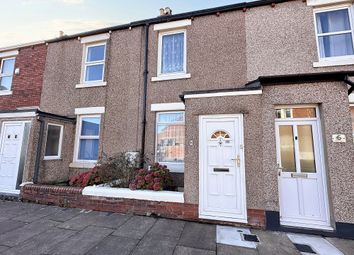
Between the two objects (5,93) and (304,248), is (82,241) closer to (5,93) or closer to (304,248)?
(304,248)

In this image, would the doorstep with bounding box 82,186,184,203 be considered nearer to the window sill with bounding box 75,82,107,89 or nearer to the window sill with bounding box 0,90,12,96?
the window sill with bounding box 75,82,107,89

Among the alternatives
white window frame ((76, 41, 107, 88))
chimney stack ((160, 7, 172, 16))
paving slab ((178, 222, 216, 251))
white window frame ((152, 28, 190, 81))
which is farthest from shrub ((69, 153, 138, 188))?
chimney stack ((160, 7, 172, 16))

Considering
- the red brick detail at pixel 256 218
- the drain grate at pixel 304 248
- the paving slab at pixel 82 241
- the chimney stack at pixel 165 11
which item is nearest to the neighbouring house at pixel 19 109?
the paving slab at pixel 82 241

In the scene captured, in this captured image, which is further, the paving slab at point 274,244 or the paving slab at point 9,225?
the paving slab at point 9,225

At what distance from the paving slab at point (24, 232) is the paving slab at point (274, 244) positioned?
4522 millimetres

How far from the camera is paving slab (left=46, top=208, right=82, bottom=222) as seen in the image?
464 cm

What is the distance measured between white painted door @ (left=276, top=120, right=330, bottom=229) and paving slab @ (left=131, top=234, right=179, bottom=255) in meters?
2.76

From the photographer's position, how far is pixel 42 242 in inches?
137

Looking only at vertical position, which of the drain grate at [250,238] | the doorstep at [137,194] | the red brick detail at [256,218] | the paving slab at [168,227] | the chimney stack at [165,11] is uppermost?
the chimney stack at [165,11]

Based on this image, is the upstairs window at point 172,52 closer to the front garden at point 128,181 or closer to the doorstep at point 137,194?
the front garden at point 128,181

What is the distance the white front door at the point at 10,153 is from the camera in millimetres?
6359

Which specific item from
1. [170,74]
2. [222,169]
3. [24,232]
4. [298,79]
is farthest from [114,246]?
[170,74]

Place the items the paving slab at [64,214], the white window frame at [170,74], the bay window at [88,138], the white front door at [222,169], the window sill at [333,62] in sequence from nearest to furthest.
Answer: the white front door at [222,169], the paving slab at [64,214], the window sill at [333,62], the white window frame at [170,74], the bay window at [88,138]

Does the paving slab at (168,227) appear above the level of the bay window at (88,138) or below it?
below
